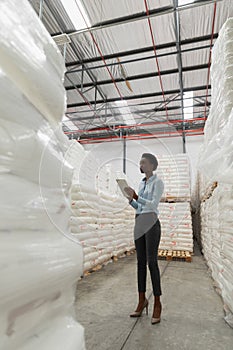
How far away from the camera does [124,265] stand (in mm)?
4430

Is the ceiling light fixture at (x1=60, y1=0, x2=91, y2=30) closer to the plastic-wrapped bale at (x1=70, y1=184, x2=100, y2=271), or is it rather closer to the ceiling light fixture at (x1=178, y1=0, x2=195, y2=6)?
the ceiling light fixture at (x1=178, y1=0, x2=195, y2=6)

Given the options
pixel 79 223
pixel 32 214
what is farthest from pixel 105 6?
pixel 32 214

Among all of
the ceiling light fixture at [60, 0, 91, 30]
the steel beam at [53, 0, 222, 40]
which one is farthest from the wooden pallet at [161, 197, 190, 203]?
the ceiling light fixture at [60, 0, 91, 30]

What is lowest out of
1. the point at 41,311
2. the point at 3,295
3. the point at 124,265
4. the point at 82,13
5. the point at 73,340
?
the point at 124,265

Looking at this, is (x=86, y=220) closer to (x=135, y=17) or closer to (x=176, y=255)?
(x=176, y=255)

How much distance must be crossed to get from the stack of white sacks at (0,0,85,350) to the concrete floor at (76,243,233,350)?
2.79 ft

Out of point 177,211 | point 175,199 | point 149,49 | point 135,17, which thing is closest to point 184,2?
point 135,17

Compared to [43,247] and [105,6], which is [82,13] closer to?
[105,6]

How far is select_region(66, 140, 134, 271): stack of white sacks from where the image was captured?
2908 millimetres

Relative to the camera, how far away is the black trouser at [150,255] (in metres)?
2.01

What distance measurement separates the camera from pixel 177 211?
5422 millimetres

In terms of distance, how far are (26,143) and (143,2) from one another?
4.34 meters

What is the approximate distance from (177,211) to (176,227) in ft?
1.25

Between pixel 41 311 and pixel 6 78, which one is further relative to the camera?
pixel 41 311
